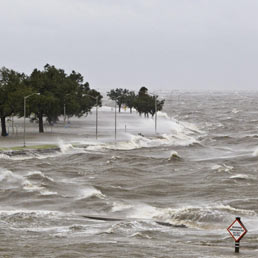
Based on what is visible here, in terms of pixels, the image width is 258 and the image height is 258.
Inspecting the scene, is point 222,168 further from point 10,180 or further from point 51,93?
point 51,93

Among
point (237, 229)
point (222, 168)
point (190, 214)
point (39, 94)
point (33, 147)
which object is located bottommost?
point (190, 214)

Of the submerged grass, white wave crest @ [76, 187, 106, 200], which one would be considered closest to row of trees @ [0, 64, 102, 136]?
the submerged grass

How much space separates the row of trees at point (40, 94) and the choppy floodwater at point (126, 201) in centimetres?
1117

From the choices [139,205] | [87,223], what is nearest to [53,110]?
[139,205]

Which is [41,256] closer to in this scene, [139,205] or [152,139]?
[139,205]

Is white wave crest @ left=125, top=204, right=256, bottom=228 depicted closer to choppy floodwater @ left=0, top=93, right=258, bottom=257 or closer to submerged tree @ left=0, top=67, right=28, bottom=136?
choppy floodwater @ left=0, top=93, right=258, bottom=257

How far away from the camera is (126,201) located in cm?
3691

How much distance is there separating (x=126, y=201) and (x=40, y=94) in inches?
2093

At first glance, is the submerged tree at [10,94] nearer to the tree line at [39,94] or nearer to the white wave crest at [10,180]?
the tree line at [39,94]

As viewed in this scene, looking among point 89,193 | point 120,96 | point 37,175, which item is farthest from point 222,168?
point 120,96

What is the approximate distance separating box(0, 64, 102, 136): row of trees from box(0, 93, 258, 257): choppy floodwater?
11.2 m

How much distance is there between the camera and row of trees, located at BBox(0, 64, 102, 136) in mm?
74000

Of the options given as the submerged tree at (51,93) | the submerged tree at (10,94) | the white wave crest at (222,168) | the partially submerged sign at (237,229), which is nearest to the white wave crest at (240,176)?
the white wave crest at (222,168)

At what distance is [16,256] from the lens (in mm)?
20281
